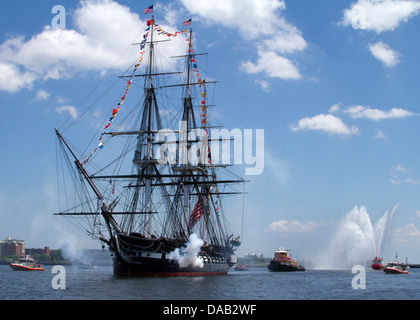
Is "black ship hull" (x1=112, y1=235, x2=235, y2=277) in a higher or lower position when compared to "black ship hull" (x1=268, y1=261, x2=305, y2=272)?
higher

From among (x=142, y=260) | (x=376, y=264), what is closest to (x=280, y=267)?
(x=376, y=264)

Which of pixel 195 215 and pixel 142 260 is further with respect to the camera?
pixel 195 215

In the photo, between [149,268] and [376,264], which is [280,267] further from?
[149,268]

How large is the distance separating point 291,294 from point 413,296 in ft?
43.7

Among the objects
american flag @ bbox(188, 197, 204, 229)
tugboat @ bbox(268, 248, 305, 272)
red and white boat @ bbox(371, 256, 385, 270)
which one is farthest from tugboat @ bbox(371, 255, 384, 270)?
american flag @ bbox(188, 197, 204, 229)

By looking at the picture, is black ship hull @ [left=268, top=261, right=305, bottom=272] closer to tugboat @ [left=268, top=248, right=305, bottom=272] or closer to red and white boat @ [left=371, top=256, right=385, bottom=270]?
tugboat @ [left=268, top=248, right=305, bottom=272]

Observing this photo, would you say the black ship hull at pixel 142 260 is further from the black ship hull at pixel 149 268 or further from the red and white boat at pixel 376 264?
the red and white boat at pixel 376 264

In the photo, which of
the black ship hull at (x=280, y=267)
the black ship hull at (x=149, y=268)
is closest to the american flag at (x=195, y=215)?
the black ship hull at (x=149, y=268)

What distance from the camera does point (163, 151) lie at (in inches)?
3374

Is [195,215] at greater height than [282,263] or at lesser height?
greater

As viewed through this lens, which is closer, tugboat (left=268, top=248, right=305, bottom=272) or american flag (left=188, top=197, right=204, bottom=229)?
american flag (left=188, top=197, right=204, bottom=229)

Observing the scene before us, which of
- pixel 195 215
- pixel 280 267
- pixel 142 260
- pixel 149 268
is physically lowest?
pixel 280 267

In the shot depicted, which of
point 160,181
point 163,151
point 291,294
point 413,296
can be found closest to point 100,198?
point 160,181
